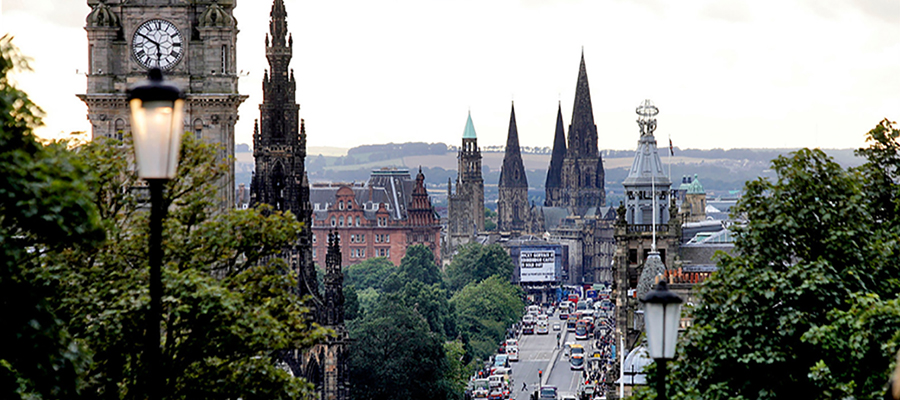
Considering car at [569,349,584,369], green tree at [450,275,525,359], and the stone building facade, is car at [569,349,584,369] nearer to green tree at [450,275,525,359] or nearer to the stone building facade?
green tree at [450,275,525,359]

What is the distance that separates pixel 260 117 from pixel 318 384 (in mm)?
19310

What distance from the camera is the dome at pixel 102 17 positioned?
6906 cm

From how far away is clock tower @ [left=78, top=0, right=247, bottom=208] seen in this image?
228 ft

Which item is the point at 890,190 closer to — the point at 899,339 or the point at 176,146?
the point at 899,339

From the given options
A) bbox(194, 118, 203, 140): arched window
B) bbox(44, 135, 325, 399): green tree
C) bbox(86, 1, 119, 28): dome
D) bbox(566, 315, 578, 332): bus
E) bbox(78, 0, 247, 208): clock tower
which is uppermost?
bbox(86, 1, 119, 28): dome

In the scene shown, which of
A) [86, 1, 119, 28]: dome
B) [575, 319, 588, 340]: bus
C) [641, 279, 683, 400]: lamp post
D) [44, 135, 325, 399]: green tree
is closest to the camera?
[641, 279, 683, 400]: lamp post

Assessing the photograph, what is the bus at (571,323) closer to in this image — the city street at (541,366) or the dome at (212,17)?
the city street at (541,366)

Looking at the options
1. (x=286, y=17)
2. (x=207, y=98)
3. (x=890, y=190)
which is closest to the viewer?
(x=890, y=190)

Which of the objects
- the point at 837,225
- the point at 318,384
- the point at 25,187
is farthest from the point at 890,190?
the point at 318,384

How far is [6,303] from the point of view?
2384cm

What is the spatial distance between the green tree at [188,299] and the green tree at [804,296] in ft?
33.1

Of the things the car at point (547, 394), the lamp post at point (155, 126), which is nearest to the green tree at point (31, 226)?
the lamp post at point (155, 126)

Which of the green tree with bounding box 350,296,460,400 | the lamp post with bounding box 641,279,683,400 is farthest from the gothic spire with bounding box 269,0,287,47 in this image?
the lamp post with bounding box 641,279,683,400

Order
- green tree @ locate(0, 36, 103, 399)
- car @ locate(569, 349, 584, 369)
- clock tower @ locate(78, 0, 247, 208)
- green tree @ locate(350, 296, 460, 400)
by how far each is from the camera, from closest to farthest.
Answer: green tree @ locate(0, 36, 103, 399) → clock tower @ locate(78, 0, 247, 208) → green tree @ locate(350, 296, 460, 400) → car @ locate(569, 349, 584, 369)
